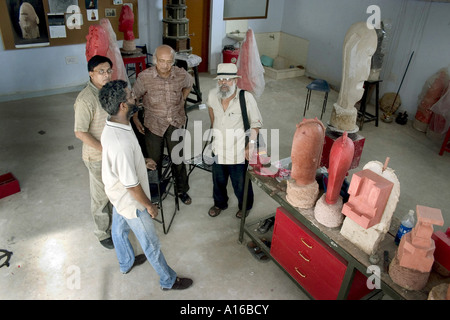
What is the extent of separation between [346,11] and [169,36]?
3716 mm

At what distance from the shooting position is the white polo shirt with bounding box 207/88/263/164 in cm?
301

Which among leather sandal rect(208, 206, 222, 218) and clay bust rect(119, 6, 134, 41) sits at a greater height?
clay bust rect(119, 6, 134, 41)

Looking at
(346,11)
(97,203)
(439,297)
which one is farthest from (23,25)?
(439,297)

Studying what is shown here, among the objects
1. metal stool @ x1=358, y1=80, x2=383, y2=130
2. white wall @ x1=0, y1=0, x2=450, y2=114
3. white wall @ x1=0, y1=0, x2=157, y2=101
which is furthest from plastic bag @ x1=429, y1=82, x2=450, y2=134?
white wall @ x1=0, y1=0, x2=157, y2=101

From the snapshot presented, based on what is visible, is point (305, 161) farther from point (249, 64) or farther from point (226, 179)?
point (249, 64)

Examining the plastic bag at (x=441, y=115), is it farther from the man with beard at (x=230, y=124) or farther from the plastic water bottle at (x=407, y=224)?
the plastic water bottle at (x=407, y=224)

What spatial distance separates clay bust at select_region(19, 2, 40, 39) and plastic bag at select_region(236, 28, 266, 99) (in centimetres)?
354

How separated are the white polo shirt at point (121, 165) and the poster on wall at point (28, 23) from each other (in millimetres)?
4844

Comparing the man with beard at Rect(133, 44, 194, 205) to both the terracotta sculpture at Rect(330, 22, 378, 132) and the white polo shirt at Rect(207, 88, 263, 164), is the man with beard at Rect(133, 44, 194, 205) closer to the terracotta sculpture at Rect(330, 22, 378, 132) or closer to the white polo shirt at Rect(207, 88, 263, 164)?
the white polo shirt at Rect(207, 88, 263, 164)

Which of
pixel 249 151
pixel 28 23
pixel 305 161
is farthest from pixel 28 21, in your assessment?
pixel 305 161

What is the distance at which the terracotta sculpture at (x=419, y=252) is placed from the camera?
70.5 inches

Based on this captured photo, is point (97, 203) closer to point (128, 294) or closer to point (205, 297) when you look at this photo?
point (128, 294)

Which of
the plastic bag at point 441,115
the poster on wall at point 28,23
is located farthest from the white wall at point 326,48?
the plastic bag at point 441,115

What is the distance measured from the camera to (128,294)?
280 cm
